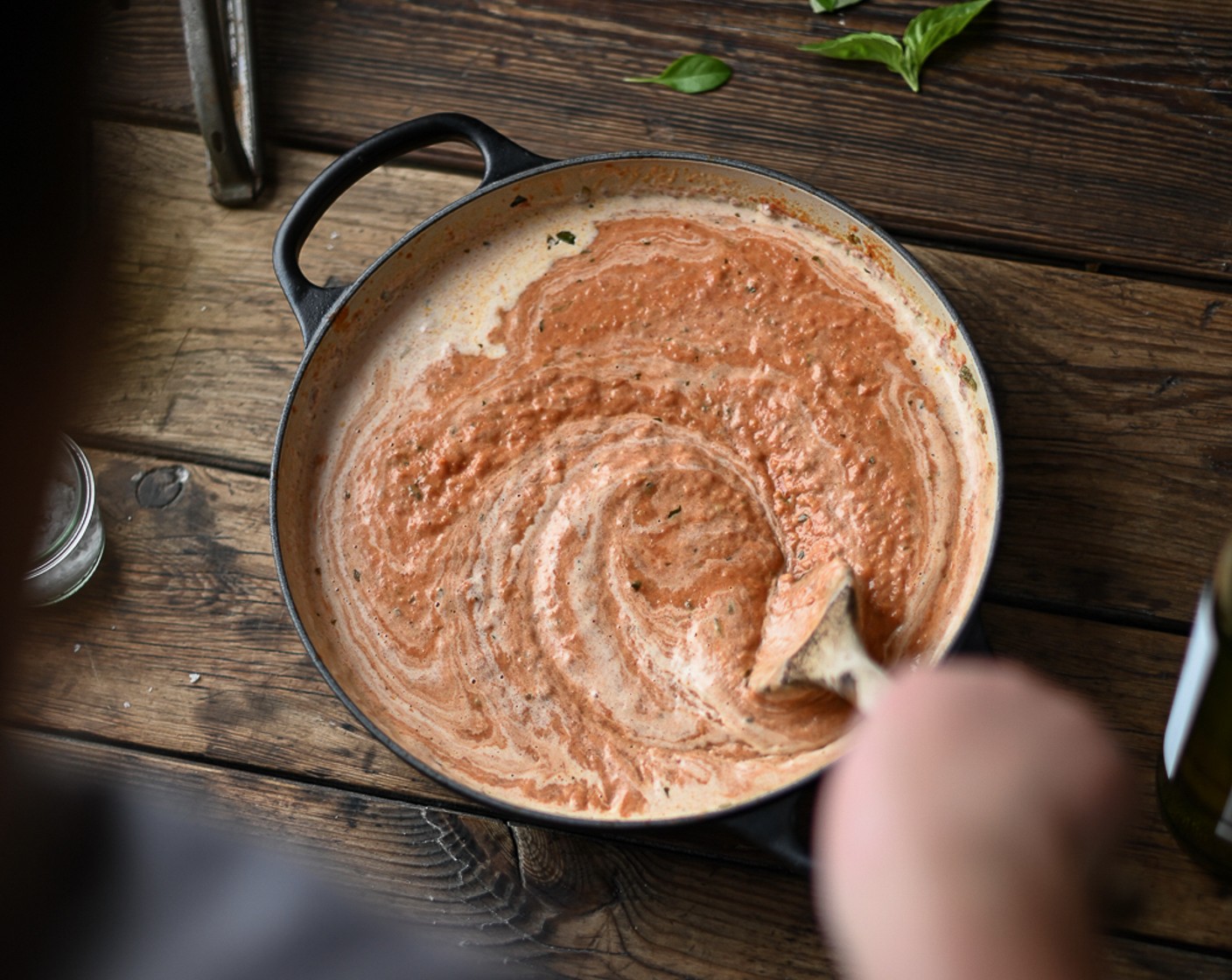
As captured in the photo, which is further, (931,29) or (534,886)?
(931,29)

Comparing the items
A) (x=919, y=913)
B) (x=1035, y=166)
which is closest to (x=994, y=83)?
(x=1035, y=166)

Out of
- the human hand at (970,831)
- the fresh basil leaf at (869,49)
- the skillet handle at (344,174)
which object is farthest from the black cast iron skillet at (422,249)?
the human hand at (970,831)

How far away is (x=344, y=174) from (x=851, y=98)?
0.62 m

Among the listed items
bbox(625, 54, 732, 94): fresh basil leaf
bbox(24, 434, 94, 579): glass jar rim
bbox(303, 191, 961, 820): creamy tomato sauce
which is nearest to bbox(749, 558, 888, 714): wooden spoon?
bbox(303, 191, 961, 820): creamy tomato sauce

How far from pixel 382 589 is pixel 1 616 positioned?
0.82 m

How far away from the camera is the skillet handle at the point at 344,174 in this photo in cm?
114

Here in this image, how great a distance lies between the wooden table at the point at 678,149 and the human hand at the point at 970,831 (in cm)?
52

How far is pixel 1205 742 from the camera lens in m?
0.93

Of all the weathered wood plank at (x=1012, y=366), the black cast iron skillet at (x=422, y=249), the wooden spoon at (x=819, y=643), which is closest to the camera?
the wooden spoon at (x=819, y=643)

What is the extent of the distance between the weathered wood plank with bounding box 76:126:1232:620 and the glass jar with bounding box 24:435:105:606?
3.3 inches

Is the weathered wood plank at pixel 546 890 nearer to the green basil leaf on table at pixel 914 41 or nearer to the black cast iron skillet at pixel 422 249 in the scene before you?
the black cast iron skillet at pixel 422 249

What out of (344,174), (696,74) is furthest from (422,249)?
(696,74)

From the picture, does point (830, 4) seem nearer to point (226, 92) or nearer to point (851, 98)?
point (851, 98)

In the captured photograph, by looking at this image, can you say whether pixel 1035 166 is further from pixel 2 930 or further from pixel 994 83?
pixel 2 930
